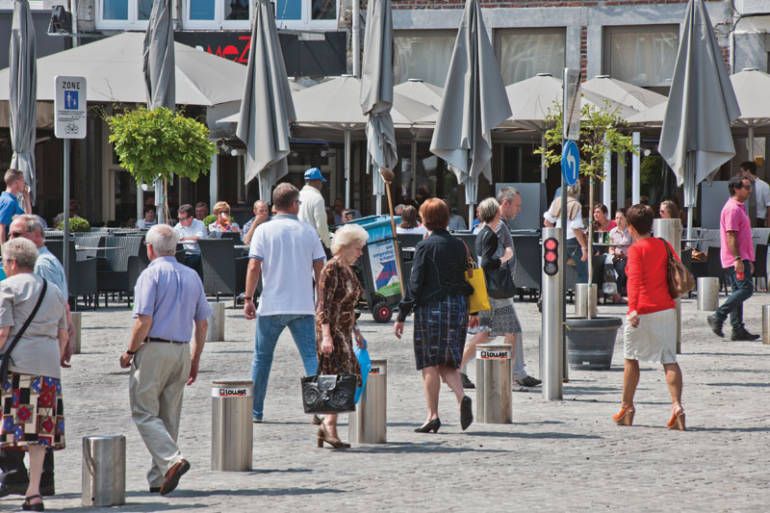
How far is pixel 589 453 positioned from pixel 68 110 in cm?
827

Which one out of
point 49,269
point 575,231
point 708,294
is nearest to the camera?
point 49,269

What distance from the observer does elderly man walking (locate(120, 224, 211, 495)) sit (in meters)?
7.66

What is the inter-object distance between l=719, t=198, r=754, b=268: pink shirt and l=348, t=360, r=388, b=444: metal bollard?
7.37 metres

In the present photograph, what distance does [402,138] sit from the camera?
99.5 feet

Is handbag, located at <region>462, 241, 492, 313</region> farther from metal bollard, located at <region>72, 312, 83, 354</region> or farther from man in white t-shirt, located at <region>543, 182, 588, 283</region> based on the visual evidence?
man in white t-shirt, located at <region>543, 182, 588, 283</region>

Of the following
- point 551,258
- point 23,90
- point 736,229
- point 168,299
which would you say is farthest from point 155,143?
point 168,299

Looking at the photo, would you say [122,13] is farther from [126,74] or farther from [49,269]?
[49,269]

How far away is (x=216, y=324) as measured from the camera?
15836 millimetres

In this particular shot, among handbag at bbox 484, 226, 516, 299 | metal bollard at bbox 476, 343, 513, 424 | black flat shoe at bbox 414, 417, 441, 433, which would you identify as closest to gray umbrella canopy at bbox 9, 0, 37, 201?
handbag at bbox 484, 226, 516, 299

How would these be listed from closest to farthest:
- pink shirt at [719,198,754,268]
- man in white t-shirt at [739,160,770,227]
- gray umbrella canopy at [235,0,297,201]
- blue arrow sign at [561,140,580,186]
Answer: blue arrow sign at [561,140,580,186], pink shirt at [719,198,754,268], gray umbrella canopy at [235,0,297,201], man in white t-shirt at [739,160,770,227]

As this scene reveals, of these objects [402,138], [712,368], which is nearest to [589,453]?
[712,368]

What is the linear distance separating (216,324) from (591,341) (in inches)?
189

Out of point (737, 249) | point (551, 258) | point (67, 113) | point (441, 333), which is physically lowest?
point (441, 333)

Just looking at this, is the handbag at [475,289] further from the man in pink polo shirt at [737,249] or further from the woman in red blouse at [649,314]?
the man in pink polo shirt at [737,249]
